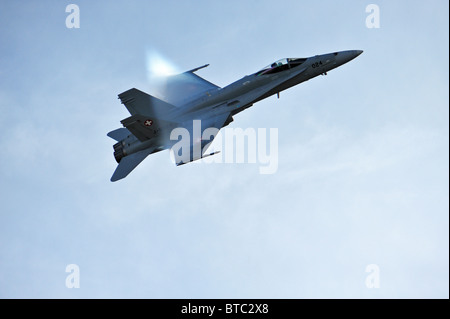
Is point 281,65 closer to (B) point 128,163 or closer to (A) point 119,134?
(B) point 128,163

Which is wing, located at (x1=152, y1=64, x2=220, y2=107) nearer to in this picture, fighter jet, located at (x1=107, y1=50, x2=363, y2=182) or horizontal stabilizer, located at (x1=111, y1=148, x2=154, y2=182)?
fighter jet, located at (x1=107, y1=50, x2=363, y2=182)

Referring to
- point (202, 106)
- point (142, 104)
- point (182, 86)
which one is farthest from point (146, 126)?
point (182, 86)

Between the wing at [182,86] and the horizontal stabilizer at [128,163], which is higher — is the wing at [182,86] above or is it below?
above

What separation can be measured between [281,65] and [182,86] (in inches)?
321

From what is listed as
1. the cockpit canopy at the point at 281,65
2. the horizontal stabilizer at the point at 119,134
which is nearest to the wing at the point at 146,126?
the horizontal stabilizer at the point at 119,134

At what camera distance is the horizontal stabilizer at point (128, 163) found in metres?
31.8

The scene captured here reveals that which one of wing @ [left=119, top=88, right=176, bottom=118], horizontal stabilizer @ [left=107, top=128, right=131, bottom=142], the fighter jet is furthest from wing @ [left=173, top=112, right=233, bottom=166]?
horizontal stabilizer @ [left=107, top=128, right=131, bottom=142]

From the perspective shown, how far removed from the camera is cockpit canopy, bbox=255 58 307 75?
31.5m

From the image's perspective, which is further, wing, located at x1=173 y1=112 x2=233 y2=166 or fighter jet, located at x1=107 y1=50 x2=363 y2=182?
fighter jet, located at x1=107 y1=50 x2=363 y2=182

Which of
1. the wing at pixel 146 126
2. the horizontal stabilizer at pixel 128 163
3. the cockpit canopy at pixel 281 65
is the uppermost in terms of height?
the cockpit canopy at pixel 281 65

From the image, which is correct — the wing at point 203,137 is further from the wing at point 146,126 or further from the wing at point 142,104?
the wing at point 142,104

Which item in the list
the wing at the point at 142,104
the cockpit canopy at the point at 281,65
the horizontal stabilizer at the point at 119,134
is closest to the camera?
the cockpit canopy at the point at 281,65

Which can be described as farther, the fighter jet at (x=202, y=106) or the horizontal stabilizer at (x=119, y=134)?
the horizontal stabilizer at (x=119, y=134)

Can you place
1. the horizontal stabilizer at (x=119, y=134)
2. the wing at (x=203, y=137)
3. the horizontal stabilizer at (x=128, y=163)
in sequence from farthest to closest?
1. the horizontal stabilizer at (x=119, y=134)
2. the horizontal stabilizer at (x=128, y=163)
3. the wing at (x=203, y=137)
